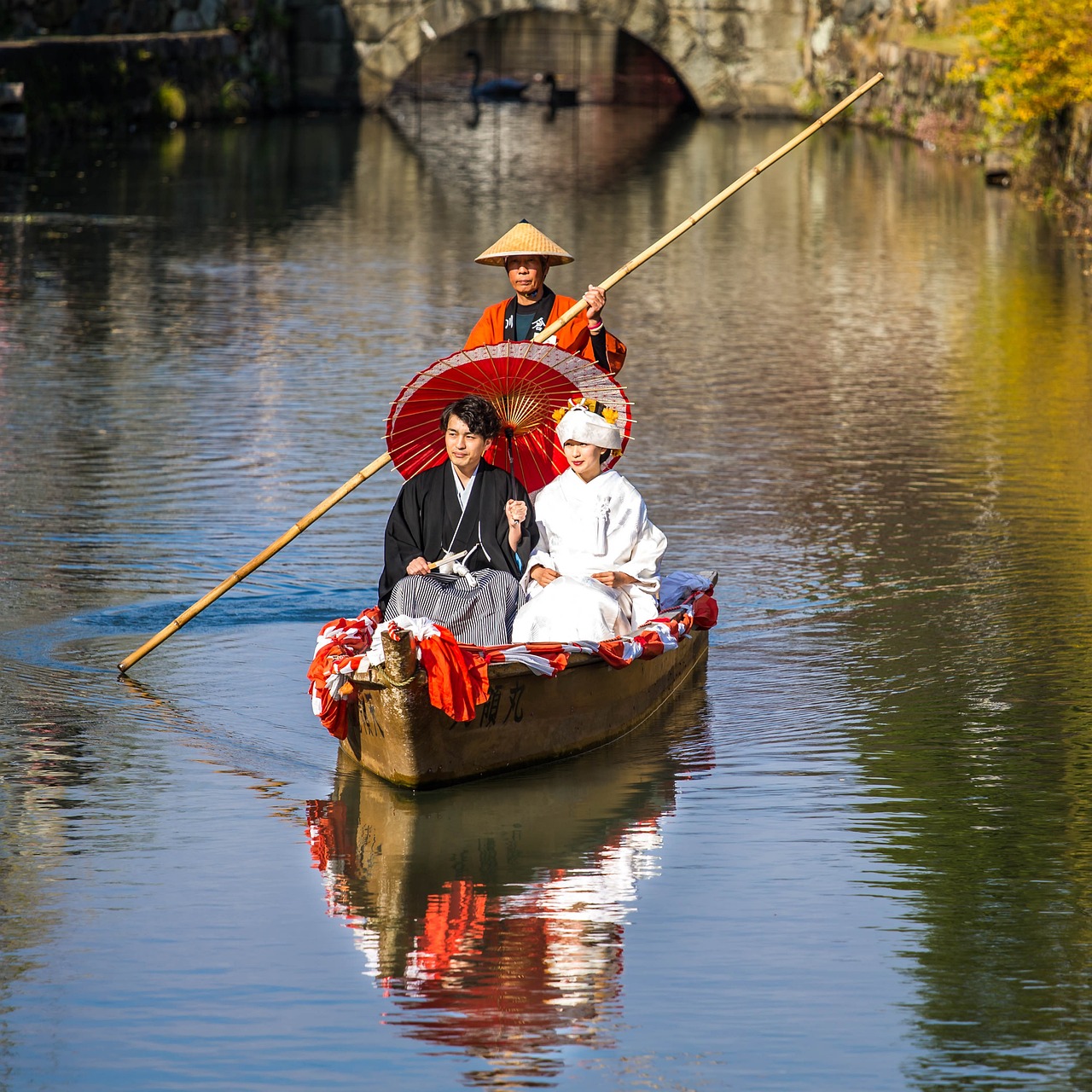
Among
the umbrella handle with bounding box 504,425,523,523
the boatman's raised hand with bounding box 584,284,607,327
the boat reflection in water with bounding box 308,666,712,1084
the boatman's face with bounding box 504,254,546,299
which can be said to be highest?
the boatman's face with bounding box 504,254,546,299

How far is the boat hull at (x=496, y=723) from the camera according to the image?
6.20m

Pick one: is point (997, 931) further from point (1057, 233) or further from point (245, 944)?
point (1057, 233)

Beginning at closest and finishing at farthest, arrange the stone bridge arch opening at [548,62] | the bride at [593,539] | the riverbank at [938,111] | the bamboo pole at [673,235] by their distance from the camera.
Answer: the bride at [593,539] < the bamboo pole at [673,235] < the riverbank at [938,111] < the stone bridge arch opening at [548,62]

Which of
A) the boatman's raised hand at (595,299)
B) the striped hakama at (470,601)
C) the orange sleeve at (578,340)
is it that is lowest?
the striped hakama at (470,601)

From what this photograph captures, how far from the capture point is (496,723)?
6391 mm

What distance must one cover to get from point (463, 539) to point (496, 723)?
2.90ft

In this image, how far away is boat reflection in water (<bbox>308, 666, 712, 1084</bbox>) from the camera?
4867 millimetres

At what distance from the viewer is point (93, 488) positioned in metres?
10.5

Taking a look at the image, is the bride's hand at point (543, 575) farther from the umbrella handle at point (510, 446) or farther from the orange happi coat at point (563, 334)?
the orange happi coat at point (563, 334)

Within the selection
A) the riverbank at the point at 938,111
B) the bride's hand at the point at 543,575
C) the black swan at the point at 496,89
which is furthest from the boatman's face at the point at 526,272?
the black swan at the point at 496,89

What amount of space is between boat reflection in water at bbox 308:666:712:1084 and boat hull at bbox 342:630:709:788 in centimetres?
8

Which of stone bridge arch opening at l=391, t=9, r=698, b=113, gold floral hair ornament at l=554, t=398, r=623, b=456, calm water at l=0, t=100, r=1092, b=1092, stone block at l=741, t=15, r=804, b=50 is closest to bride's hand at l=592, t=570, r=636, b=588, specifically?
gold floral hair ornament at l=554, t=398, r=623, b=456

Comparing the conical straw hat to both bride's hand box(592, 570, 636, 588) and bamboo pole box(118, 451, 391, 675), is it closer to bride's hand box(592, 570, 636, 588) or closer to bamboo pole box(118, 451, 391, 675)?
bamboo pole box(118, 451, 391, 675)

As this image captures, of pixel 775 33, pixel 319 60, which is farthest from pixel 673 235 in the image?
pixel 319 60
